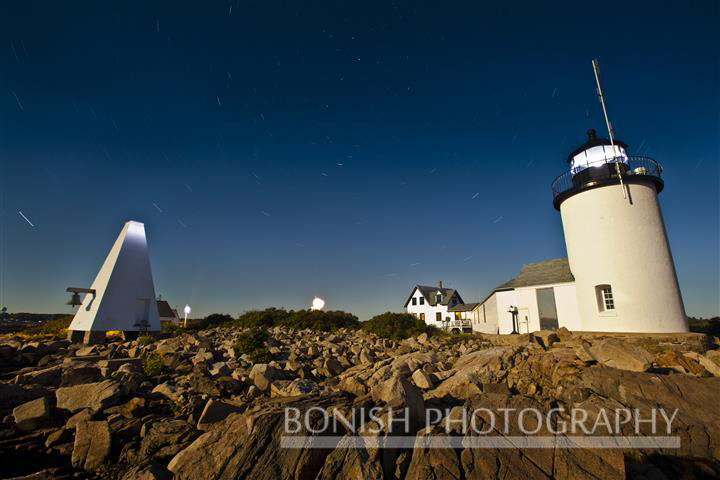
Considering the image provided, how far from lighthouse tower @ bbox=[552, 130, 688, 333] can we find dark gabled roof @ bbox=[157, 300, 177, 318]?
1491 inches

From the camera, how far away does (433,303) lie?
1702 inches

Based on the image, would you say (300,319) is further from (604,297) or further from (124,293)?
(604,297)

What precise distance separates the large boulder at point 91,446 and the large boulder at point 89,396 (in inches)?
57.0

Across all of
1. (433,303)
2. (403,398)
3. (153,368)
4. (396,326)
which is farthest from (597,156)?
(433,303)

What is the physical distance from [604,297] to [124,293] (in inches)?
1031

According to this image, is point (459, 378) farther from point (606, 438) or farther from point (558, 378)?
point (606, 438)

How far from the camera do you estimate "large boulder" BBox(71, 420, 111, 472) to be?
5.04 meters

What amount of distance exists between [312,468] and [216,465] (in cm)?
128

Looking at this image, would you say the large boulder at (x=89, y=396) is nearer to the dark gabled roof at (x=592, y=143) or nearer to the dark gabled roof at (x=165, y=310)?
the dark gabled roof at (x=592, y=143)

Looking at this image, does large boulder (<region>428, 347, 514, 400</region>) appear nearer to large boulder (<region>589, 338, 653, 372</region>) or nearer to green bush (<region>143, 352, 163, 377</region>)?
large boulder (<region>589, 338, 653, 372</region>)

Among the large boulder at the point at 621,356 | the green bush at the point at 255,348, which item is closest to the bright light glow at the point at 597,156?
the large boulder at the point at 621,356

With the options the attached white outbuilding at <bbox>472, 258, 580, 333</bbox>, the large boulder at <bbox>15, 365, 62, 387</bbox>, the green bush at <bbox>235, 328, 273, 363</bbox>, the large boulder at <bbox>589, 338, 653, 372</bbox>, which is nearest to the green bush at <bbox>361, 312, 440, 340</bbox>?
the attached white outbuilding at <bbox>472, 258, 580, 333</bbox>

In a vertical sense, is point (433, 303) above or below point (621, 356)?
above

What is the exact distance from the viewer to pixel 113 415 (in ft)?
20.9
